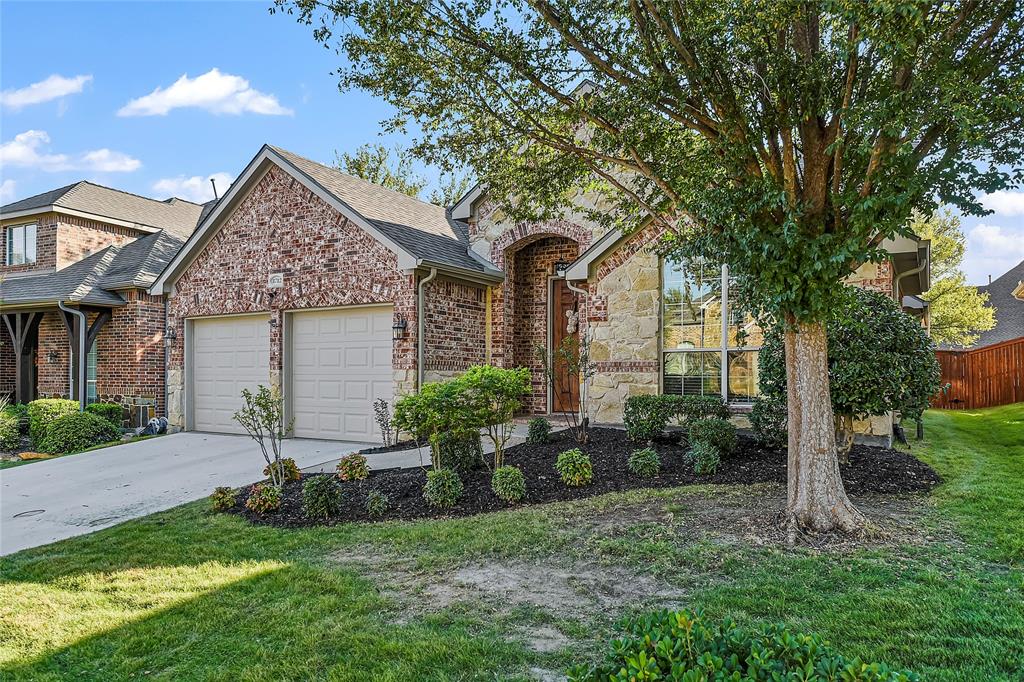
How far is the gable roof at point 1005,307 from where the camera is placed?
2895cm

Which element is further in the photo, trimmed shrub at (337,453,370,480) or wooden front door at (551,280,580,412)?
wooden front door at (551,280,580,412)

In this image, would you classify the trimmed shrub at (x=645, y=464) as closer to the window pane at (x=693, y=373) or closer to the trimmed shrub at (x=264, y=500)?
the window pane at (x=693, y=373)

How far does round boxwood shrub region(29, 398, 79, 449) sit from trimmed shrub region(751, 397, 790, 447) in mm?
12770

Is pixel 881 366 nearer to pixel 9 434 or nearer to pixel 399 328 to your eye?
pixel 399 328

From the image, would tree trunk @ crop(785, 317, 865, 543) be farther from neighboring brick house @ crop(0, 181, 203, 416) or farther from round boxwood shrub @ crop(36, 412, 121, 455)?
neighboring brick house @ crop(0, 181, 203, 416)

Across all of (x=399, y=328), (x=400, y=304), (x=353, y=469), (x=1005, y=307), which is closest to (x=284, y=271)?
(x=400, y=304)

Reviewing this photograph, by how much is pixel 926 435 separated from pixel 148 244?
19172 millimetres

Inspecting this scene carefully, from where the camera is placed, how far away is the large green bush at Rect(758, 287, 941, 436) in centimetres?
664

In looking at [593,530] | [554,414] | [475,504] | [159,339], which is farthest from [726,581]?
[159,339]

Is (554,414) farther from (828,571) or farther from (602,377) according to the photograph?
(828,571)

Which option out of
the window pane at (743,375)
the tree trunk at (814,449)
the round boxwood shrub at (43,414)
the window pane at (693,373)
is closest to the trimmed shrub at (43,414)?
the round boxwood shrub at (43,414)

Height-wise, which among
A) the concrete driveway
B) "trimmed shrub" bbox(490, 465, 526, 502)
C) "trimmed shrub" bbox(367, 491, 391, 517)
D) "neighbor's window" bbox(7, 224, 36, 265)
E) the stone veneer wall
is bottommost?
the concrete driveway

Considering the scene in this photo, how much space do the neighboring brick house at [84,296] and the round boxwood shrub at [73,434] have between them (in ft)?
6.85

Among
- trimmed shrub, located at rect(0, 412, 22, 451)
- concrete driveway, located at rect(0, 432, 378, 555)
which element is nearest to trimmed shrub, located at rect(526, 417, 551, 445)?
concrete driveway, located at rect(0, 432, 378, 555)
